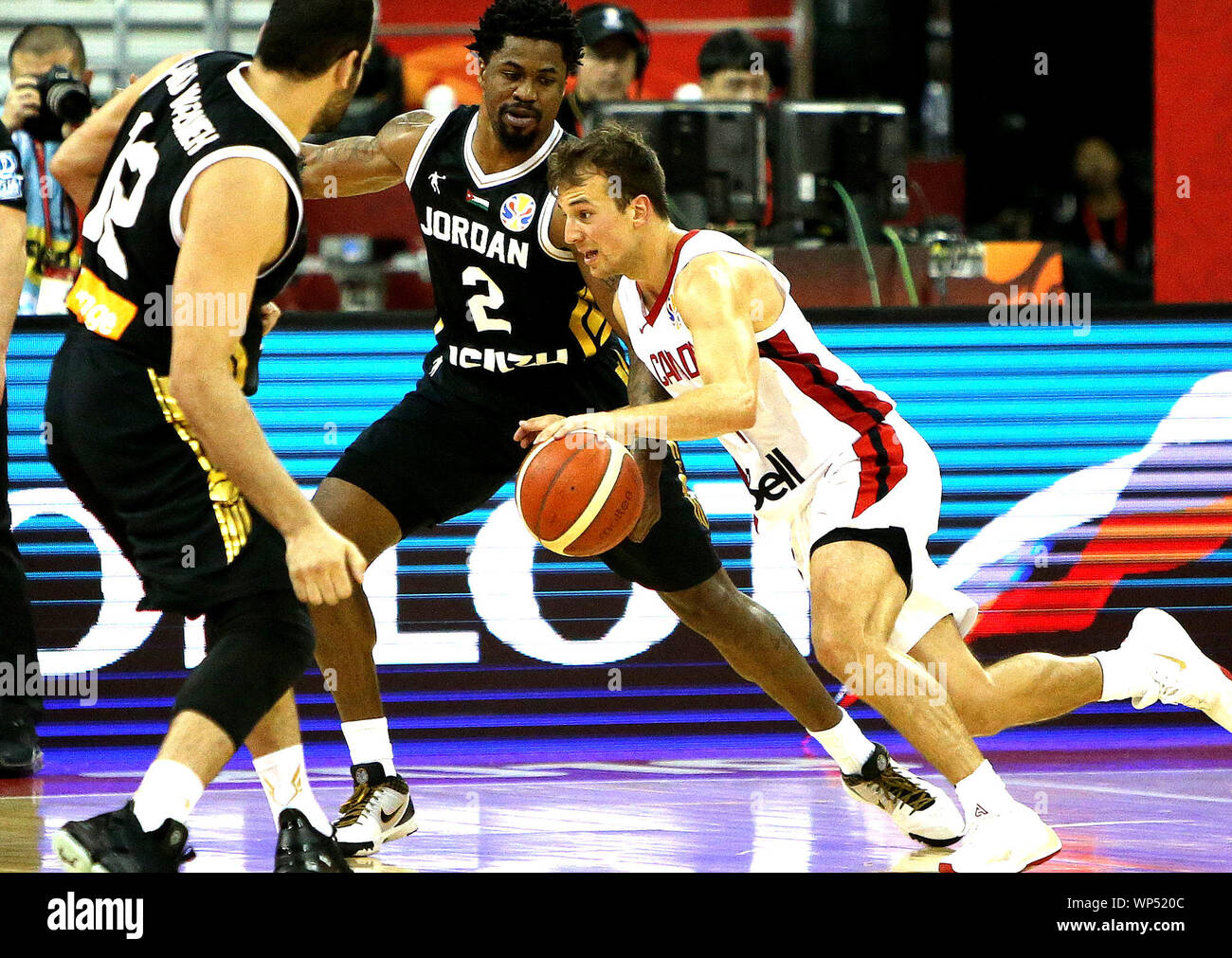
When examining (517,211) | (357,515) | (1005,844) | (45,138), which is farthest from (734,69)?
(1005,844)

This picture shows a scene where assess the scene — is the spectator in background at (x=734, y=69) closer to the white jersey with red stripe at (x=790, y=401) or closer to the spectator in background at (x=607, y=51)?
the spectator in background at (x=607, y=51)

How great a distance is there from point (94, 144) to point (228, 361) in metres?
0.79

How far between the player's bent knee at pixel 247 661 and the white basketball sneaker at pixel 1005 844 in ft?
5.19

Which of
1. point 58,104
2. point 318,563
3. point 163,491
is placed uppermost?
point 58,104

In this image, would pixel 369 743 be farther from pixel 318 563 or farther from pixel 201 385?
pixel 201 385

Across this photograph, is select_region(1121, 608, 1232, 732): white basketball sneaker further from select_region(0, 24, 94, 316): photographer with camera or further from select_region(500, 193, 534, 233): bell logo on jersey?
select_region(0, 24, 94, 316): photographer with camera

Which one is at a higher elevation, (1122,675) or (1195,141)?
(1195,141)

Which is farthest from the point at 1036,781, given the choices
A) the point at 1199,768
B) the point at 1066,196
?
the point at 1066,196

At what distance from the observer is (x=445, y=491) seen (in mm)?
5082

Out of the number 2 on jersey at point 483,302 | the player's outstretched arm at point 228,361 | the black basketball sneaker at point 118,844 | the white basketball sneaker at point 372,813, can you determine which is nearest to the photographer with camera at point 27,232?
the number 2 on jersey at point 483,302

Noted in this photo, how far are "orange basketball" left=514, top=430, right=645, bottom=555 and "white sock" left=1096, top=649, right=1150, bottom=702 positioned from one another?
1454 millimetres

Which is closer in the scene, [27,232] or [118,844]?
[118,844]

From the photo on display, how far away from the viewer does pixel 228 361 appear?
11.7 feet

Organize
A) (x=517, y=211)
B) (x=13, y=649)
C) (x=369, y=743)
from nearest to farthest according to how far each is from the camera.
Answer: (x=369, y=743) < (x=517, y=211) < (x=13, y=649)
